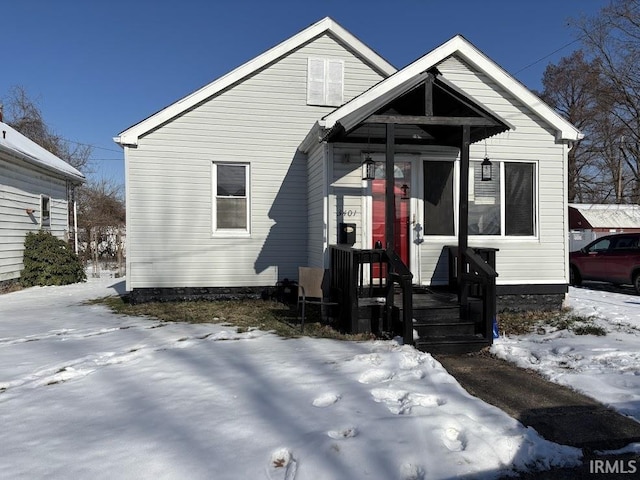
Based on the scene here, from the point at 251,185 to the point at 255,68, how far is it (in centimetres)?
242

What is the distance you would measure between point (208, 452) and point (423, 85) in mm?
5393

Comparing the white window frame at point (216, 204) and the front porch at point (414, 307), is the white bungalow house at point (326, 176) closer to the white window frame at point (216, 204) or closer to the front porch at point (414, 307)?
the white window frame at point (216, 204)

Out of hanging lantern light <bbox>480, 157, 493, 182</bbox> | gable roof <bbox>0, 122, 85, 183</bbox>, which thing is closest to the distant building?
hanging lantern light <bbox>480, 157, 493, 182</bbox>

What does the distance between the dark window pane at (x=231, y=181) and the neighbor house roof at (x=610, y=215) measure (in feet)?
74.6

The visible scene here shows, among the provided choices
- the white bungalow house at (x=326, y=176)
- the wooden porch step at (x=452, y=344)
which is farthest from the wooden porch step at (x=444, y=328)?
the white bungalow house at (x=326, y=176)

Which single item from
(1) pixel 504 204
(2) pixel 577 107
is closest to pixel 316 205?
(1) pixel 504 204

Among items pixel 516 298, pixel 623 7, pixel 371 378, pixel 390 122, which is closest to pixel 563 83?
pixel 623 7

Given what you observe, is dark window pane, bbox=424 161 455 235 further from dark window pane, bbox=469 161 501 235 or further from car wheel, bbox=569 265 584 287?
car wheel, bbox=569 265 584 287

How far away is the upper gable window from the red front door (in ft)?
8.56

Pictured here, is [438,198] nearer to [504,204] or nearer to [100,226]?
[504,204]

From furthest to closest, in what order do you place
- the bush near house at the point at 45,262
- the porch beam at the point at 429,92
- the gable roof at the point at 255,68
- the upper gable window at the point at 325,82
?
the bush near house at the point at 45,262 → the upper gable window at the point at 325,82 → the gable roof at the point at 255,68 → the porch beam at the point at 429,92

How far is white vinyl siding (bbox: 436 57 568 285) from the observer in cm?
816

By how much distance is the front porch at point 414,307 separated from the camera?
225 inches

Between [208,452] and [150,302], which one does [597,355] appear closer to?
[208,452]
